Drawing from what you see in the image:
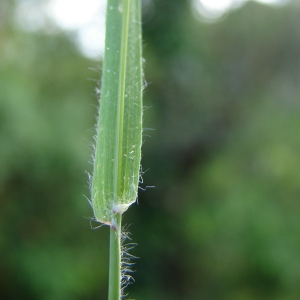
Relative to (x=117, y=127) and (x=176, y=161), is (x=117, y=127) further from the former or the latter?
(x=176, y=161)

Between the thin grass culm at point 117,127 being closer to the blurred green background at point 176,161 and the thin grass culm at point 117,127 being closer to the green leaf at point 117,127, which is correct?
the green leaf at point 117,127

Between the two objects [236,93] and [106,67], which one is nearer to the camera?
[106,67]

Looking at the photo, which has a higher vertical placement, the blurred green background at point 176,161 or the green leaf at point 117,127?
the blurred green background at point 176,161

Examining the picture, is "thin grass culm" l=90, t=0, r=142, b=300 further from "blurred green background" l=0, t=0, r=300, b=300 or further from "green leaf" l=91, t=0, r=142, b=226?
"blurred green background" l=0, t=0, r=300, b=300

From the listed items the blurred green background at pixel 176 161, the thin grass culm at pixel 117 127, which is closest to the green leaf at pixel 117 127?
the thin grass culm at pixel 117 127

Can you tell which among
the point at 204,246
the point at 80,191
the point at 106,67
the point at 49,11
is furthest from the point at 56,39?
the point at 106,67

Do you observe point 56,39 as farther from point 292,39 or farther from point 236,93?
point 292,39
